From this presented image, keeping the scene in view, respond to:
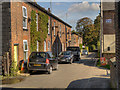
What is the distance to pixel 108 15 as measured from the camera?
2652 cm

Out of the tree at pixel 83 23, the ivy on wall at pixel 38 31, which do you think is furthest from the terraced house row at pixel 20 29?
the tree at pixel 83 23

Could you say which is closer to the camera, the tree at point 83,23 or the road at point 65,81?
the road at point 65,81

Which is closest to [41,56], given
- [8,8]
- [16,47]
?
[16,47]

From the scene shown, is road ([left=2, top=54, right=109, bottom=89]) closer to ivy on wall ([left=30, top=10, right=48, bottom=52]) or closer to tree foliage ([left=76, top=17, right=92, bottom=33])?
ivy on wall ([left=30, top=10, right=48, bottom=52])

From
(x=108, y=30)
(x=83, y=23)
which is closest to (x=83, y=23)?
(x=83, y=23)

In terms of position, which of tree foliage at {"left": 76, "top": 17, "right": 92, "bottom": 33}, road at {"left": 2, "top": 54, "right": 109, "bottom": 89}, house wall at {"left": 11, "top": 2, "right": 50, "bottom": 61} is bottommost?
road at {"left": 2, "top": 54, "right": 109, "bottom": 89}

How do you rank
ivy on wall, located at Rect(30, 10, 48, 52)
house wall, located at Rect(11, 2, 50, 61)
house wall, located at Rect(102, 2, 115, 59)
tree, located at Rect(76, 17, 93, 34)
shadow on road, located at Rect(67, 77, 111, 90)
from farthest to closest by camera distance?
tree, located at Rect(76, 17, 93, 34) → house wall, located at Rect(102, 2, 115, 59) → ivy on wall, located at Rect(30, 10, 48, 52) → house wall, located at Rect(11, 2, 50, 61) → shadow on road, located at Rect(67, 77, 111, 90)

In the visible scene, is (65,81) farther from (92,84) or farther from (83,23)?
(83,23)

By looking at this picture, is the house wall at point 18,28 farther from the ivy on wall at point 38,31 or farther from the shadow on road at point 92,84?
the shadow on road at point 92,84

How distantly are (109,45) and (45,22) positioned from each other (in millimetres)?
9701

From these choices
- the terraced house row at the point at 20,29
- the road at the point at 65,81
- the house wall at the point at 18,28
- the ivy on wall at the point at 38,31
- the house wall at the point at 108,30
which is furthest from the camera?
the house wall at the point at 108,30

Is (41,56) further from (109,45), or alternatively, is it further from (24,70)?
(109,45)

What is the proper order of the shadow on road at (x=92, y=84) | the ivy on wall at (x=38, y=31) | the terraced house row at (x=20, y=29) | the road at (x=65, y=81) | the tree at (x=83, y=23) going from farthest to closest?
the tree at (x=83, y=23) → the ivy on wall at (x=38, y=31) → the terraced house row at (x=20, y=29) → the road at (x=65, y=81) → the shadow on road at (x=92, y=84)

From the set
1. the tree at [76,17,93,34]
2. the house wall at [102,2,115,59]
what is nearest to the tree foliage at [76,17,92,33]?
the tree at [76,17,93,34]
